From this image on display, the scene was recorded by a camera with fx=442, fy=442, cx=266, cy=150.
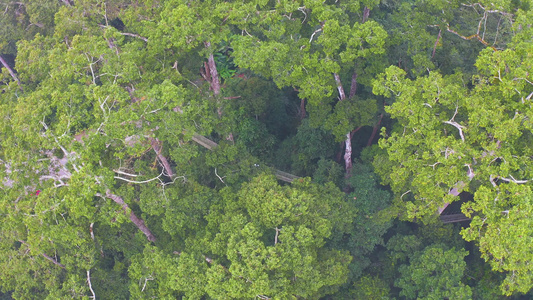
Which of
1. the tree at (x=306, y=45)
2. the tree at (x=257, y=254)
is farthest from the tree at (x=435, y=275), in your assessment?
the tree at (x=306, y=45)

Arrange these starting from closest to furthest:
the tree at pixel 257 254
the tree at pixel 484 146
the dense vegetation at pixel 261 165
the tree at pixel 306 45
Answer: the tree at pixel 484 146 → the dense vegetation at pixel 261 165 → the tree at pixel 257 254 → the tree at pixel 306 45

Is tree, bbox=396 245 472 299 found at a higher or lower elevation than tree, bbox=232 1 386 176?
Result: lower

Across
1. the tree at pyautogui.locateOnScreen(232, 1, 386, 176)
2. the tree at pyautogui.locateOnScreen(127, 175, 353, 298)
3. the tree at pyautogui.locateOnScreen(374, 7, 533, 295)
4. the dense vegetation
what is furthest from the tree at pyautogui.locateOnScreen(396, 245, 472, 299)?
the tree at pyautogui.locateOnScreen(232, 1, 386, 176)

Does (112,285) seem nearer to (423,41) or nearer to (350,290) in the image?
(350,290)

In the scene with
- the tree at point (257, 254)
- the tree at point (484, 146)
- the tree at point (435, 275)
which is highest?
the tree at point (484, 146)

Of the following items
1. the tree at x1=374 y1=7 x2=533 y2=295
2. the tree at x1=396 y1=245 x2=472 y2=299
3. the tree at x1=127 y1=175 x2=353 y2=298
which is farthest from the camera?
the tree at x1=396 y1=245 x2=472 y2=299

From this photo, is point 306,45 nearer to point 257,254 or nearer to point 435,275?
point 257,254

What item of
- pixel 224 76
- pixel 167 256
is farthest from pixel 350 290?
pixel 224 76

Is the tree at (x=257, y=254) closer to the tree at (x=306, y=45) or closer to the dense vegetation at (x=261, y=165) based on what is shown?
the dense vegetation at (x=261, y=165)

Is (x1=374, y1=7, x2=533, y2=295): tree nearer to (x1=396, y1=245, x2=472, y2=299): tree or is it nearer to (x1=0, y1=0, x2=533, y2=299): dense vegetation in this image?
(x1=0, y1=0, x2=533, y2=299): dense vegetation
